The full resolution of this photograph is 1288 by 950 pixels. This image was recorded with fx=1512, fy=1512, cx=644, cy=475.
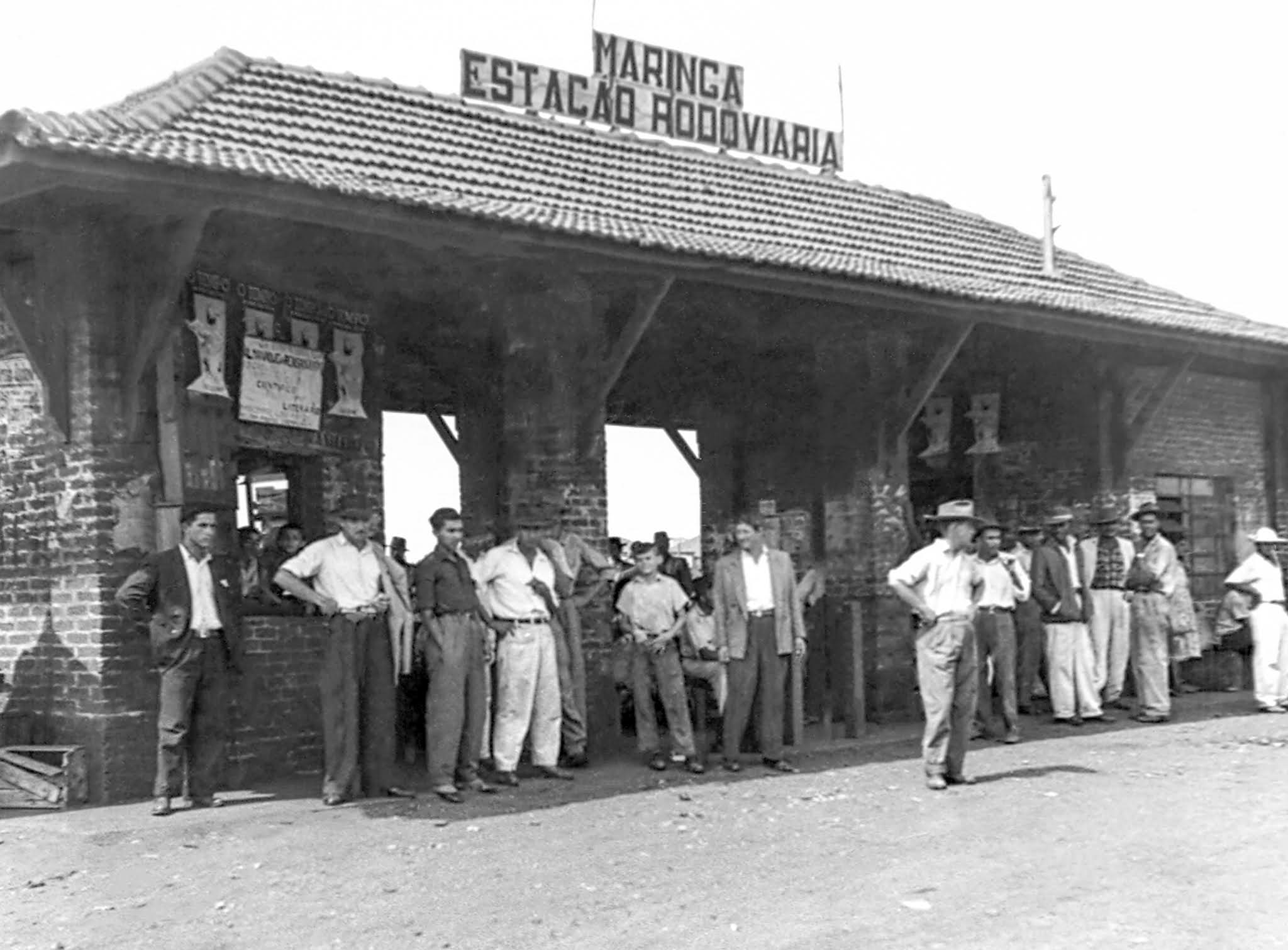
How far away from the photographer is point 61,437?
353 inches

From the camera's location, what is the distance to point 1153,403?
1524cm

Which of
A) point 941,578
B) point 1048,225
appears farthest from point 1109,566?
point 1048,225

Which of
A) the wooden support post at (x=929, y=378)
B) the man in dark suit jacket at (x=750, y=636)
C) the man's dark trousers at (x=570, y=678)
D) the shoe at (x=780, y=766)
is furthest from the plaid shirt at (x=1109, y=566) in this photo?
the man's dark trousers at (x=570, y=678)

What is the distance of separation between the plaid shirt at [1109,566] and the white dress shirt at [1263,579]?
1.32 m

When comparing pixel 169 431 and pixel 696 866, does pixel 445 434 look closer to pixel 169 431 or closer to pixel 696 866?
pixel 169 431

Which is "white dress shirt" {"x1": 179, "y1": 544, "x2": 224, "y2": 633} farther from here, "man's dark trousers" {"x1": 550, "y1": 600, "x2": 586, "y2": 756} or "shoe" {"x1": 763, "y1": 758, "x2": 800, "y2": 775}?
"shoe" {"x1": 763, "y1": 758, "x2": 800, "y2": 775}

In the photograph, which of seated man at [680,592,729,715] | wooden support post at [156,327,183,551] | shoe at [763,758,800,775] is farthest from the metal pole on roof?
wooden support post at [156,327,183,551]

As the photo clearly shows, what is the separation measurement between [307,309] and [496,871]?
488 centimetres

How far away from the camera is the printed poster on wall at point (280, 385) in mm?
9805

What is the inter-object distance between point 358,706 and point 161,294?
267 cm

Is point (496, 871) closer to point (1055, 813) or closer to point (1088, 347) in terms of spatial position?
point (1055, 813)

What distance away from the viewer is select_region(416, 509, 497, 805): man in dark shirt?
29.8ft

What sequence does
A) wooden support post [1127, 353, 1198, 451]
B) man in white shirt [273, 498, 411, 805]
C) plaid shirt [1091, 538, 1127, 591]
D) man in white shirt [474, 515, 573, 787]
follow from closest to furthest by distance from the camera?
man in white shirt [273, 498, 411, 805] → man in white shirt [474, 515, 573, 787] → plaid shirt [1091, 538, 1127, 591] → wooden support post [1127, 353, 1198, 451]

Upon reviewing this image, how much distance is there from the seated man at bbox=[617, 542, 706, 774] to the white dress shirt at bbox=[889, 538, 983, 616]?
1668 millimetres
